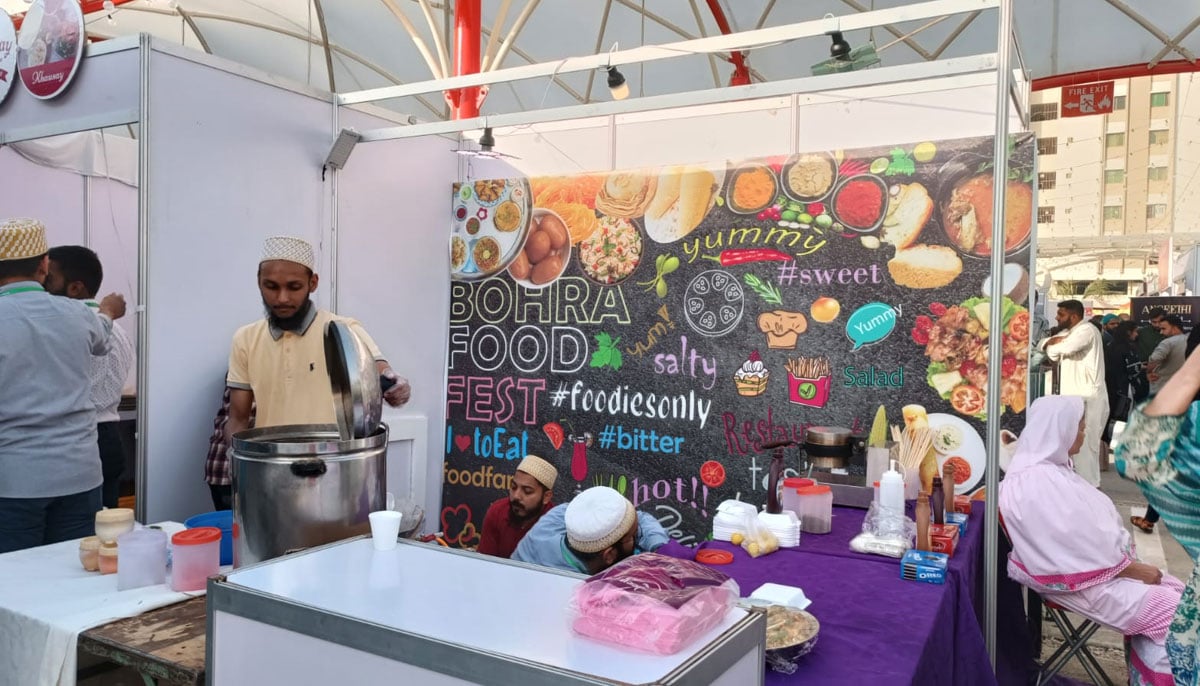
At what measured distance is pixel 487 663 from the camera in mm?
1117

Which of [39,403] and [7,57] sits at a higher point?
[7,57]

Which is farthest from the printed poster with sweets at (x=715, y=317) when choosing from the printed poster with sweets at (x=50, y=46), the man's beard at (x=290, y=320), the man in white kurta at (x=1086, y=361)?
the man in white kurta at (x=1086, y=361)

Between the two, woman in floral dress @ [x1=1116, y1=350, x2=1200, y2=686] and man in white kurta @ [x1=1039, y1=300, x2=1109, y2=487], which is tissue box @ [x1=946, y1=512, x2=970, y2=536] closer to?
woman in floral dress @ [x1=1116, y1=350, x2=1200, y2=686]

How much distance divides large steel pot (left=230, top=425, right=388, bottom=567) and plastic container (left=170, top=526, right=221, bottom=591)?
0.17 metres

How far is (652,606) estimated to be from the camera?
1.22 metres

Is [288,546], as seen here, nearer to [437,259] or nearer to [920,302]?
[920,302]

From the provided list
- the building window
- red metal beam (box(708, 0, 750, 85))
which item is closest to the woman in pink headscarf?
red metal beam (box(708, 0, 750, 85))

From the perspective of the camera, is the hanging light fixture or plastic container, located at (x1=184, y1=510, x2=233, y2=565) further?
the hanging light fixture

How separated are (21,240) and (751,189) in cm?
327

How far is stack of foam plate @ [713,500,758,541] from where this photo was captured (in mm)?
2795

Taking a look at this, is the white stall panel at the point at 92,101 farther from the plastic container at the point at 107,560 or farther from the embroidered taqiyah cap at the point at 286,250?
the plastic container at the point at 107,560

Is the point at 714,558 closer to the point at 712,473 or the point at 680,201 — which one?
the point at 712,473

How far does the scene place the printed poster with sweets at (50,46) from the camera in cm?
351

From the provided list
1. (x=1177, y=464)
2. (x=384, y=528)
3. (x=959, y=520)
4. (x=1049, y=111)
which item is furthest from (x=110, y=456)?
(x=1049, y=111)
